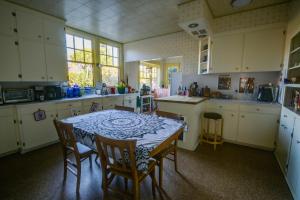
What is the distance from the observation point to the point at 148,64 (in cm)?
682

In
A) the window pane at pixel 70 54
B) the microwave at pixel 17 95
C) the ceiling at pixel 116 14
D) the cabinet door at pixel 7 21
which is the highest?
the ceiling at pixel 116 14

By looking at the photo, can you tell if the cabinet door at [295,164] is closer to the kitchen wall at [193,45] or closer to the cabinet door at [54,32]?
the kitchen wall at [193,45]

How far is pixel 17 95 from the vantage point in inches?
105

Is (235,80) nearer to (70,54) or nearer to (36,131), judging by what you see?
(70,54)

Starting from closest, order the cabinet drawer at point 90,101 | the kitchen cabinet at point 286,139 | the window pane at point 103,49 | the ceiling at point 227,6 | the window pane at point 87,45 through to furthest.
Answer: the kitchen cabinet at point 286,139
the ceiling at point 227,6
the cabinet drawer at point 90,101
the window pane at point 87,45
the window pane at point 103,49

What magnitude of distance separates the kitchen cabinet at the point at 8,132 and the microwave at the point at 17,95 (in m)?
0.23

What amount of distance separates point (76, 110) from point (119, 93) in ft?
4.96

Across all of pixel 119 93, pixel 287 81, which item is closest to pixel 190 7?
pixel 287 81

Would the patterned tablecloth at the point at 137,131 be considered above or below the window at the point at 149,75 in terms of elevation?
below

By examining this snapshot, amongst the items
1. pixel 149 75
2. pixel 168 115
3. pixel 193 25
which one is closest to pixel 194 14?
pixel 193 25

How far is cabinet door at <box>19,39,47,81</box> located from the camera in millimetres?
2646

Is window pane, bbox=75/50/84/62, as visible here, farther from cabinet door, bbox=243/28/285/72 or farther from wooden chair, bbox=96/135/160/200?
cabinet door, bbox=243/28/285/72

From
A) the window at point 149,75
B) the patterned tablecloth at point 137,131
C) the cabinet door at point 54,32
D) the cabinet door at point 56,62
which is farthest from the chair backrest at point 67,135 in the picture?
the window at point 149,75

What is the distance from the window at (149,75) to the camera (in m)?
6.54
